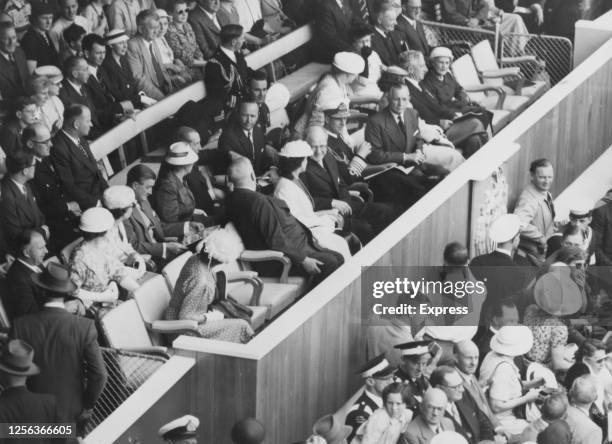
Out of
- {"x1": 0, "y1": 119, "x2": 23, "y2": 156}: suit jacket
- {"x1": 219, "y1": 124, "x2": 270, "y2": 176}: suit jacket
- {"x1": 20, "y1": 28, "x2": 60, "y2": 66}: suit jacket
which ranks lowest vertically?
{"x1": 219, "y1": 124, "x2": 270, "y2": 176}: suit jacket

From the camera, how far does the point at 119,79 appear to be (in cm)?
1079

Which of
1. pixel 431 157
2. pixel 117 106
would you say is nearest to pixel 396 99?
pixel 431 157

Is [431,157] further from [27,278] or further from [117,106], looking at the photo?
[27,278]

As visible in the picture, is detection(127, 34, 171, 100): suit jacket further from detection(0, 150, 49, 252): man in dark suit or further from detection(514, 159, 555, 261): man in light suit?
detection(514, 159, 555, 261): man in light suit

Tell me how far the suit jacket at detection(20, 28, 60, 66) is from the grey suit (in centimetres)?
132

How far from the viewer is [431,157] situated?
11.3m

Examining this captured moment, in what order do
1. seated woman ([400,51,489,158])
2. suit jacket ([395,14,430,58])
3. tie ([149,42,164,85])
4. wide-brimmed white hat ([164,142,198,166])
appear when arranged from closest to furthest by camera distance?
wide-brimmed white hat ([164,142,198,166]) < tie ([149,42,164,85]) < seated woman ([400,51,489,158]) < suit jacket ([395,14,430,58])

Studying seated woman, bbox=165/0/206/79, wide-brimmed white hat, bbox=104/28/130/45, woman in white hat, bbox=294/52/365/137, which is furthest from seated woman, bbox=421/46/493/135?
wide-brimmed white hat, bbox=104/28/130/45

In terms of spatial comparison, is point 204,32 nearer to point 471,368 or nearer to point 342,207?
point 342,207

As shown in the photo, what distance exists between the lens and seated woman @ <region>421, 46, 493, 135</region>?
12211mm

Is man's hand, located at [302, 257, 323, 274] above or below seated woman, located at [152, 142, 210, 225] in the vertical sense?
below

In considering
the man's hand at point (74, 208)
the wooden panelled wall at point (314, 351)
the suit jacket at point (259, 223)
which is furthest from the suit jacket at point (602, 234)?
the man's hand at point (74, 208)

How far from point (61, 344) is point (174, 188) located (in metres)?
2.22

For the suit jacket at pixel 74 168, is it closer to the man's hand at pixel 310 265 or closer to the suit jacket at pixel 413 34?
the man's hand at pixel 310 265
